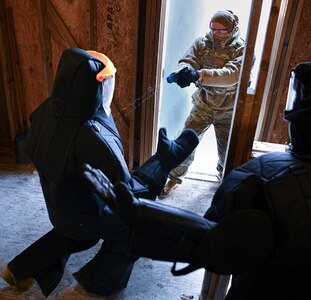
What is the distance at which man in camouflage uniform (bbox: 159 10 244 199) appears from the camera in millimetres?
2662

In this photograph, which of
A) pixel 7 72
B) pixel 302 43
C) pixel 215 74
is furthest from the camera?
pixel 7 72

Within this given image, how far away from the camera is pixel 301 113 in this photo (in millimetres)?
1114

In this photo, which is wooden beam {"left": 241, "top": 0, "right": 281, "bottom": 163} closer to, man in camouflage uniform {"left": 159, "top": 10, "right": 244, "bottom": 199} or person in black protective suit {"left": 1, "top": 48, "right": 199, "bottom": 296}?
person in black protective suit {"left": 1, "top": 48, "right": 199, "bottom": 296}

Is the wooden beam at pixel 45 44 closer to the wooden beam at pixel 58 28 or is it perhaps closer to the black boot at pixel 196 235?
the wooden beam at pixel 58 28

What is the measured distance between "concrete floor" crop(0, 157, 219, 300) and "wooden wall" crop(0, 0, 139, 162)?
0.73m

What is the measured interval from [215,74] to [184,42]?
2.89 ft

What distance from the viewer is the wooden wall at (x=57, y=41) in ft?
9.04

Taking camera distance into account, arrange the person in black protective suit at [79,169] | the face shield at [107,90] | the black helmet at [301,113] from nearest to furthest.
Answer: the black helmet at [301,113] < the person in black protective suit at [79,169] < the face shield at [107,90]

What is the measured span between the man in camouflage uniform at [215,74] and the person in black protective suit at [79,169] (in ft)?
3.32

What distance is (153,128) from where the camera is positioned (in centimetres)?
309

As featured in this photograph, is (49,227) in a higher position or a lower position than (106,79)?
lower

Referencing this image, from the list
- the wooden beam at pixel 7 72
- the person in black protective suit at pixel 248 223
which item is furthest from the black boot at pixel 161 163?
the wooden beam at pixel 7 72

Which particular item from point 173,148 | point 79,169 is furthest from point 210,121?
point 79,169

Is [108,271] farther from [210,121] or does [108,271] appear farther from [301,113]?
[210,121]
